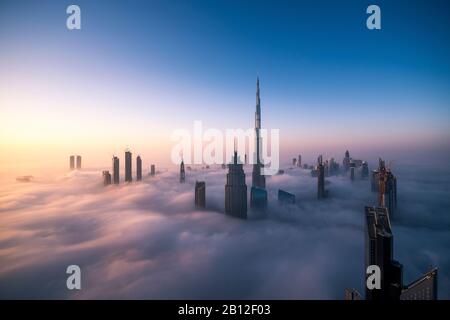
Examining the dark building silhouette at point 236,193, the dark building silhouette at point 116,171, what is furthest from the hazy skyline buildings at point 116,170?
the dark building silhouette at point 236,193

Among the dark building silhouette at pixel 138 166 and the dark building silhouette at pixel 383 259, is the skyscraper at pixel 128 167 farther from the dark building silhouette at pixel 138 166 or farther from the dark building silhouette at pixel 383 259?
the dark building silhouette at pixel 383 259

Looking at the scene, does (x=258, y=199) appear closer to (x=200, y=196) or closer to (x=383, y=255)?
(x=200, y=196)

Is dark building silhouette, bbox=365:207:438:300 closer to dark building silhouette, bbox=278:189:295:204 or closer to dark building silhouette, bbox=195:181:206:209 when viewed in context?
dark building silhouette, bbox=195:181:206:209

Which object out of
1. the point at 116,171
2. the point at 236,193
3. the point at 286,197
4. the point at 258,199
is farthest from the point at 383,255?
the point at 116,171

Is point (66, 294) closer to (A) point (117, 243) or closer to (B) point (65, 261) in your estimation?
(B) point (65, 261)

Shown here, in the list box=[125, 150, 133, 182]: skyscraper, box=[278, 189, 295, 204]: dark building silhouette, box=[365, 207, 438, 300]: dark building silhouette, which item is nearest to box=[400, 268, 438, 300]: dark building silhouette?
box=[365, 207, 438, 300]: dark building silhouette

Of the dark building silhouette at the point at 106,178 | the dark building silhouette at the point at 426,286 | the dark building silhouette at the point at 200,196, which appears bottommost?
the dark building silhouette at the point at 426,286

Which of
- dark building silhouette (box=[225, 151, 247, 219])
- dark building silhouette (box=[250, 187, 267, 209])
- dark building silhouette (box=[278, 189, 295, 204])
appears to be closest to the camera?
dark building silhouette (box=[225, 151, 247, 219])
